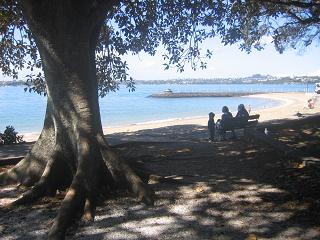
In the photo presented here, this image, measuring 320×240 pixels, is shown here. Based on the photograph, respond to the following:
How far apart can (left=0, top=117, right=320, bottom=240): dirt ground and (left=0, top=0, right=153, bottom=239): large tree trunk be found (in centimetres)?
44

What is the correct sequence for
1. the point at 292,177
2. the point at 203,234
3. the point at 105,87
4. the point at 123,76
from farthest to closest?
the point at 105,87
the point at 123,76
the point at 292,177
the point at 203,234

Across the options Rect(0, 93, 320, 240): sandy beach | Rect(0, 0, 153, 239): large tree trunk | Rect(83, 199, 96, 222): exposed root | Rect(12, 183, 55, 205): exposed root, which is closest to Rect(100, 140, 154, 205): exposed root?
Rect(0, 0, 153, 239): large tree trunk

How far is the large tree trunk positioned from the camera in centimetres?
677

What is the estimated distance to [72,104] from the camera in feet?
23.0

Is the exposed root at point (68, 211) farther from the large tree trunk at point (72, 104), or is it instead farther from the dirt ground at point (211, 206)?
the large tree trunk at point (72, 104)

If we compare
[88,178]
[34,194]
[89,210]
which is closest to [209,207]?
[89,210]

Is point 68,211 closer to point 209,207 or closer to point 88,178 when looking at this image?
point 88,178

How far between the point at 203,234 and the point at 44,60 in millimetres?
4437

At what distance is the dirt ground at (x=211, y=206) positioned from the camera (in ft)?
17.0

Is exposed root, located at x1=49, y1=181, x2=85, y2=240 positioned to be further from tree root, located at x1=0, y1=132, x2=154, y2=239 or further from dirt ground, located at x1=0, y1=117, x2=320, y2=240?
dirt ground, located at x1=0, y1=117, x2=320, y2=240

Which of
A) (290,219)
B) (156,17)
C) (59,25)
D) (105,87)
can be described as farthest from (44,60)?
(105,87)

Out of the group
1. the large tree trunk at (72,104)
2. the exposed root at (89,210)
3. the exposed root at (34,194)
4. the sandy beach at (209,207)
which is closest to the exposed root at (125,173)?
the large tree trunk at (72,104)

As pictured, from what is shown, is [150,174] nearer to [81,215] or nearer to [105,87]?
[81,215]

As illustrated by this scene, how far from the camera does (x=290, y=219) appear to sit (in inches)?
213
